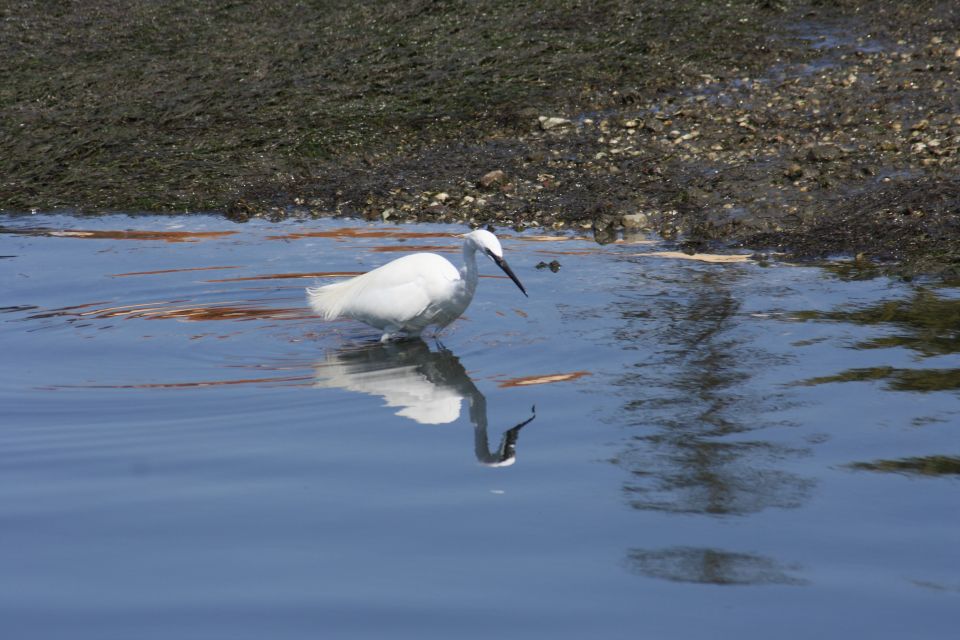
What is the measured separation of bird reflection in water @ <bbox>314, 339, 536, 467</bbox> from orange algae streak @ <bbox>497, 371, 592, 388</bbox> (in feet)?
0.70

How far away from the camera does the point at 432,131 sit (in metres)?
14.1

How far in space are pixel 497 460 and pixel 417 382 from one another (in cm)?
173

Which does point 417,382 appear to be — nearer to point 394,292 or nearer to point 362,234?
point 394,292

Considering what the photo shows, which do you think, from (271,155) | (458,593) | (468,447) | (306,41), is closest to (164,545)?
(458,593)

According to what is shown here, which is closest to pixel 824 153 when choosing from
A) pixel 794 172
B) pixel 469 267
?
pixel 794 172

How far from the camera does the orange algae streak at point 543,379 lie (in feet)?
24.6

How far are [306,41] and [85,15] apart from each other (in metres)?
3.52

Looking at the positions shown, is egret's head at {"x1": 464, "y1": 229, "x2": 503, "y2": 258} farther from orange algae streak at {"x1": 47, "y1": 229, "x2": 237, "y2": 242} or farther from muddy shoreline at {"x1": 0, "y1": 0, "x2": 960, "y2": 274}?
orange algae streak at {"x1": 47, "y1": 229, "x2": 237, "y2": 242}

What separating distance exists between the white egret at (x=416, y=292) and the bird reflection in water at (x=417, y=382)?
218 mm

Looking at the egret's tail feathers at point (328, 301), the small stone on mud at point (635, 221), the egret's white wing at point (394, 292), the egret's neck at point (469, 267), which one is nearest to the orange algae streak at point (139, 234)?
the egret's tail feathers at point (328, 301)

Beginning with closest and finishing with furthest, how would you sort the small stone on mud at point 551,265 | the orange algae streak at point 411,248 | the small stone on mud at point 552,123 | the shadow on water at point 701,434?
1. the shadow on water at point 701,434
2. the small stone on mud at point 551,265
3. the orange algae streak at point 411,248
4. the small stone on mud at point 552,123

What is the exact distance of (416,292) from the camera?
8664mm

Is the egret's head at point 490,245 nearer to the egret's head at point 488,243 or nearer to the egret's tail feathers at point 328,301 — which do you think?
the egret's head at point 488,243

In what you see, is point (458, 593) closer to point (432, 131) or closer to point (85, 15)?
point (432, 131)
